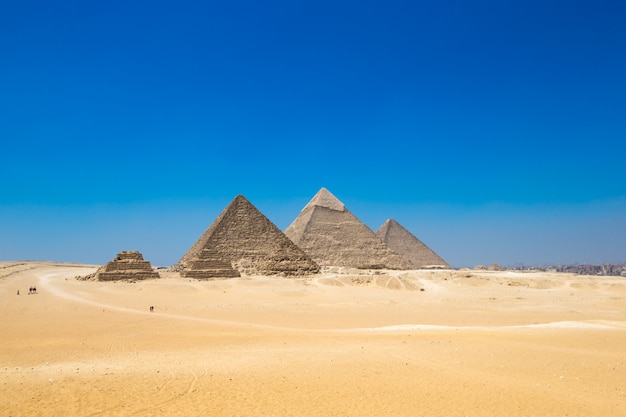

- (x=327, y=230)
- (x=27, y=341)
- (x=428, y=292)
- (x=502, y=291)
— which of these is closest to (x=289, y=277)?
(x=428, y=292)

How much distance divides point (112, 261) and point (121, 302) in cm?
1427

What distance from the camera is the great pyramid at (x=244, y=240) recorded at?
44.6 metres

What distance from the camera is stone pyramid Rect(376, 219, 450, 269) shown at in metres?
71.9

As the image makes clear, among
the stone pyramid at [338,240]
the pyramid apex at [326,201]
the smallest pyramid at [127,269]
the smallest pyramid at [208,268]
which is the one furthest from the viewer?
the pyramid apex at [326,201]

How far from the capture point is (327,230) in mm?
61156

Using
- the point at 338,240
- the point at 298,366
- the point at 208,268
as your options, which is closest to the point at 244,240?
the point at 208,268

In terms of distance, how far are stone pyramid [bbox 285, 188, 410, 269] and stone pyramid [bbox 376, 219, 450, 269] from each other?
10.7 m

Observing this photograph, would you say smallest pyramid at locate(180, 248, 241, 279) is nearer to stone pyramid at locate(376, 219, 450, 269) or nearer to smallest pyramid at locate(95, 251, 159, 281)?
smallest pyramid at locate(95, 251, 159, 281)

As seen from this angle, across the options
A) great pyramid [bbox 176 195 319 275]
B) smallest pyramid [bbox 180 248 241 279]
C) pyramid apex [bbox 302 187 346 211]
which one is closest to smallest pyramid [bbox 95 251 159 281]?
smallest pyramid [bbox 180 248 241 279]

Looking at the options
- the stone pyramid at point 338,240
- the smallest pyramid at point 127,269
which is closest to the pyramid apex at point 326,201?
the stone pyramid at point 338,240

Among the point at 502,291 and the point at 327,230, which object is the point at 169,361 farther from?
the point at 327,230

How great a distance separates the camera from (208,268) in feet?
127

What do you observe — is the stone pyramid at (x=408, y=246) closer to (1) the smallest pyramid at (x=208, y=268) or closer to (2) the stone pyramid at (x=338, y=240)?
(2) the stone pyramid at (x=338, y=240)

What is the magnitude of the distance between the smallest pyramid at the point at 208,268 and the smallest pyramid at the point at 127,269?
9.88 feet
